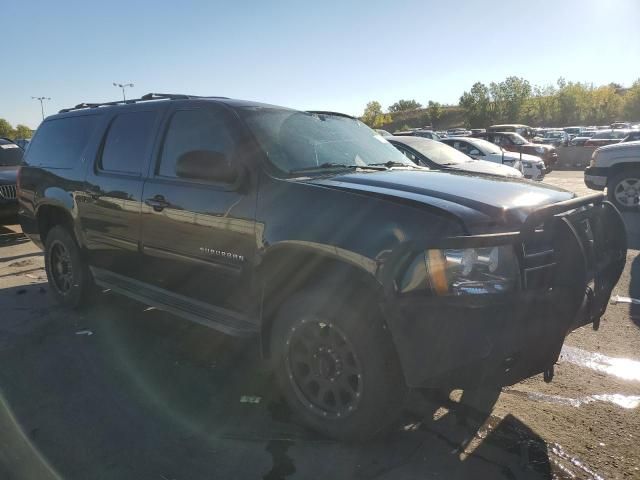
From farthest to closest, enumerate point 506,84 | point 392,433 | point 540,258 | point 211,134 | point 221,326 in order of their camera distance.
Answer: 1. point 506,84
2. point 211,134
3. point 221,326
4. point 392,433
5. point 540,258

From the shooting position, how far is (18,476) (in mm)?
2730

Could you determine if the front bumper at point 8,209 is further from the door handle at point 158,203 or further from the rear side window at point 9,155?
the door handle at point 158,203

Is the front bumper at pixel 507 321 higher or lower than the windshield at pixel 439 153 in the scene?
lower

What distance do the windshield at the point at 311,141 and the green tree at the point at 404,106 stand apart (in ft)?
442

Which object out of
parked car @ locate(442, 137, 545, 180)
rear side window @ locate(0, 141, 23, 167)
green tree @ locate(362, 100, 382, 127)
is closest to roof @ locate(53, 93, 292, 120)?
rear side window @ locate(0, 141, 23, 167)

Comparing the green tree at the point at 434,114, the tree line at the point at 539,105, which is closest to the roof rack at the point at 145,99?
the tree line at the point at 539,105

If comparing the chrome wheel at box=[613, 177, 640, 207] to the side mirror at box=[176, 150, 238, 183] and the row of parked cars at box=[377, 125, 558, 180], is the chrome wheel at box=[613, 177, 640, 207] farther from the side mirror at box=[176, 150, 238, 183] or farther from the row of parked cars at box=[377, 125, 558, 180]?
the side mirror at box=[176, 150, 238, 183]

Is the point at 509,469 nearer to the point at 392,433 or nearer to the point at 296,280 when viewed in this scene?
the point at 392,433

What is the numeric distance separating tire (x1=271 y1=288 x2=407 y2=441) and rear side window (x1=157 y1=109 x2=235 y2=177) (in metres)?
1.21

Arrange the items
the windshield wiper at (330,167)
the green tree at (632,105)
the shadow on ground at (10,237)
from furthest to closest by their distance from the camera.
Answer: the green tree at (632,105)
the shadow on ground at (10,237)
the windshield wiper at (330,167)

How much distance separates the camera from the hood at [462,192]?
262cm

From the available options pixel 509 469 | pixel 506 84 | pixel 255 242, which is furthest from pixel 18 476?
pixel 506 84

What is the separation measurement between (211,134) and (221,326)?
4.50ft

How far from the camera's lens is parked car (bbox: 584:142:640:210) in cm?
1036
